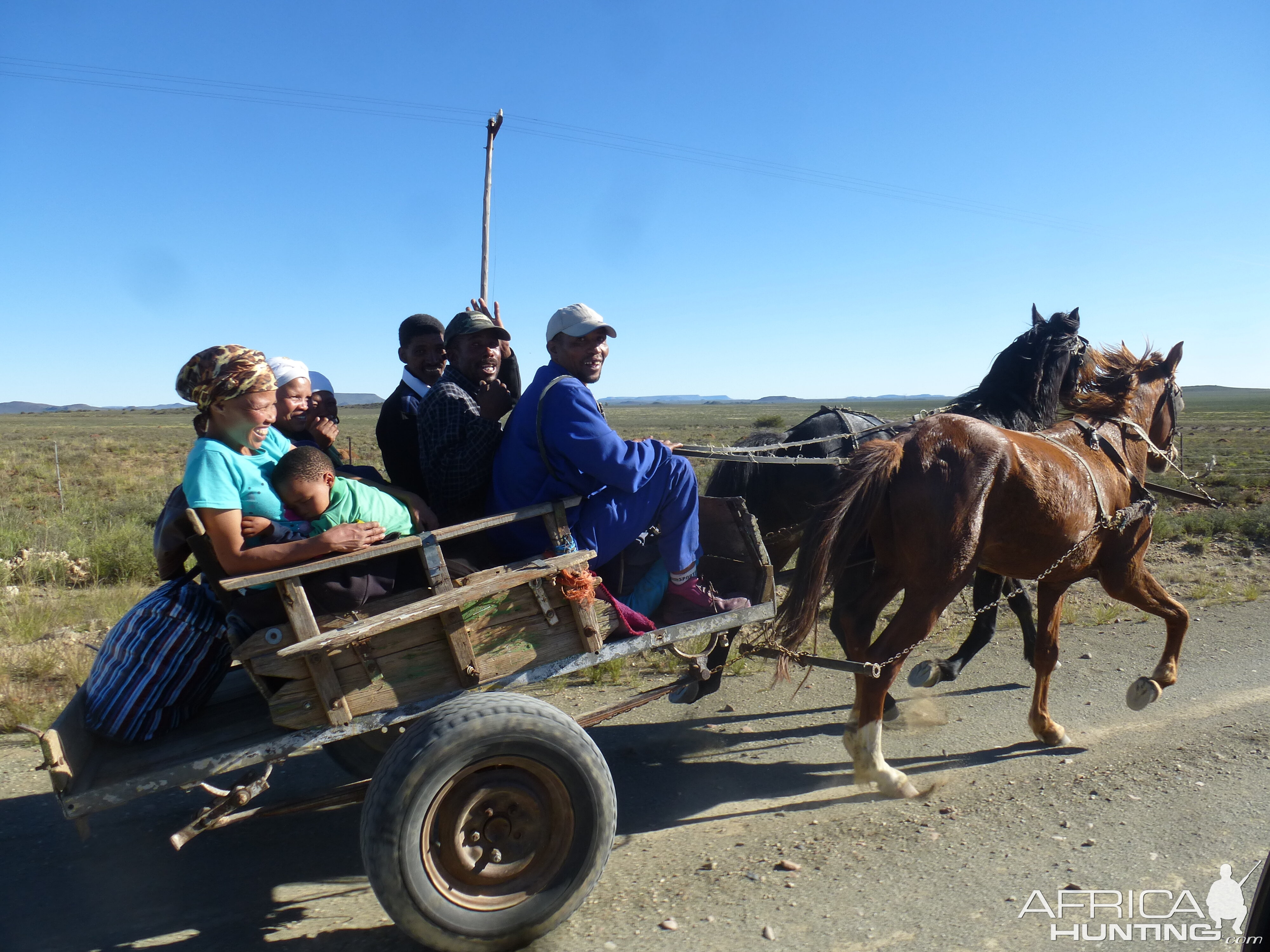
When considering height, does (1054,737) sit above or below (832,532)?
below

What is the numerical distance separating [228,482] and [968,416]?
4216mm

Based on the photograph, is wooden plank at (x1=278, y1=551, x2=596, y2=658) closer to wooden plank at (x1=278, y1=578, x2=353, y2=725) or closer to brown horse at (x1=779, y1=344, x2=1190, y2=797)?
wooden plank at (x1=278, y1=578, x2=353, y2=725)

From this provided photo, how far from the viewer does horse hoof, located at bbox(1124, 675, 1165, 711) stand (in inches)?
183

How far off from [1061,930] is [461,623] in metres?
2.40

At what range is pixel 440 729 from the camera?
8.80ft

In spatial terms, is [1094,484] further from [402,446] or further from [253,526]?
[253,526]

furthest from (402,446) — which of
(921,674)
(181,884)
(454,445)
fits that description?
(921,674)

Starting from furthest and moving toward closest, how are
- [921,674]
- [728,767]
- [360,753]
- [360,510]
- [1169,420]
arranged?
[1169,420] → [921,674] → [728,767] → [360,753] → [360,510]

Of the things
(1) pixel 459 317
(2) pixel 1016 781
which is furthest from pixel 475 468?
(2) pixel 1016 781

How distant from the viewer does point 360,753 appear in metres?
4.12

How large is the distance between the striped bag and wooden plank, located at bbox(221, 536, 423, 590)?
48 centimetres

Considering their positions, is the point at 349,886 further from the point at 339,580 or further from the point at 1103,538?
the point at 1103,538

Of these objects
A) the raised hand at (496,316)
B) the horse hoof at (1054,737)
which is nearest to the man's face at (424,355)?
the raised hand at (496,316)

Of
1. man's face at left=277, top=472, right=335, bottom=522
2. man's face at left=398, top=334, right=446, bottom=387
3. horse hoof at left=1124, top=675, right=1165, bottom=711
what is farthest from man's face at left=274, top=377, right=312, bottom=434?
horse hoof at left=1124, top=675, right=1165, bottom=711
